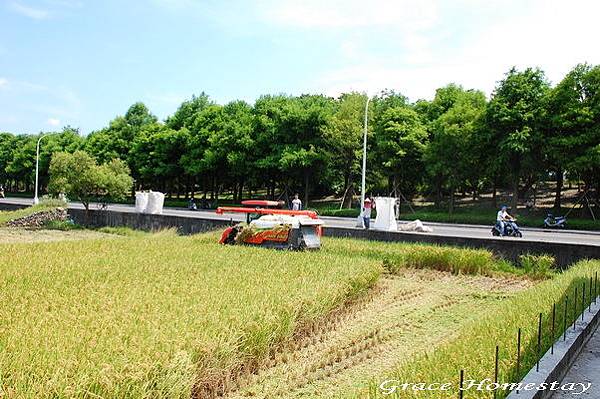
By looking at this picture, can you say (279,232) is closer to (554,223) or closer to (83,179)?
(554,223)

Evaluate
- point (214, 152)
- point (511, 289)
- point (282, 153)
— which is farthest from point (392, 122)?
point (511, 289)

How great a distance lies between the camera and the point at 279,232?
14328 millimetres

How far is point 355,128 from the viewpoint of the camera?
35.5 m

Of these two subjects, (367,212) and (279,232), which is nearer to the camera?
(279,232)

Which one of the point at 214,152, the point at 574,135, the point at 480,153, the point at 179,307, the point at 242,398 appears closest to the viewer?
the point at 242,398

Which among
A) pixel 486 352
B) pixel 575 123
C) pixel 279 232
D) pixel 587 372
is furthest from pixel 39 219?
pixel 587 372

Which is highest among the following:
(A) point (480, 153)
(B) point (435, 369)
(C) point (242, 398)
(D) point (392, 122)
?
(D) point (392, 122)

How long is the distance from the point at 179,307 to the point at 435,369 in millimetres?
2835

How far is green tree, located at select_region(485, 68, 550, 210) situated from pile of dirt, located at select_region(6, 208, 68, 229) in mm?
23811

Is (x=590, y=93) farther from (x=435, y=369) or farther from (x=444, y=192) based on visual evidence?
(x=435, y=369)

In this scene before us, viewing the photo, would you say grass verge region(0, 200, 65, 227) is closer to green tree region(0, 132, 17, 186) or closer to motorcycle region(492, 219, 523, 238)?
motorcycle region(492, 219, 523, 238)

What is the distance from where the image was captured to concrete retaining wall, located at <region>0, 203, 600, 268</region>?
13125mm

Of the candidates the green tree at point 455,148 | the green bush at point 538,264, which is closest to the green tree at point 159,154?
the green tree at point 455,148

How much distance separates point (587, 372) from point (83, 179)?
28829 millimetres
